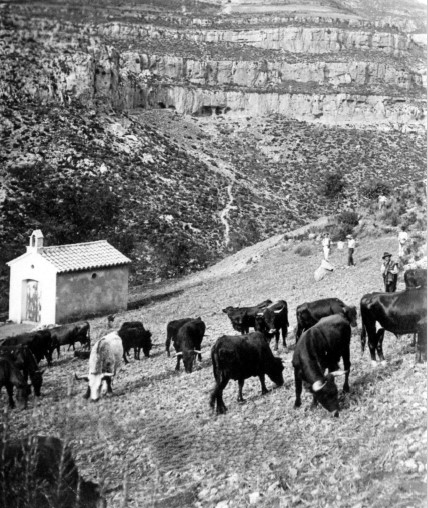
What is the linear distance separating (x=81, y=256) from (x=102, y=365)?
3004mm

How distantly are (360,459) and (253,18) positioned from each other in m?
85.4

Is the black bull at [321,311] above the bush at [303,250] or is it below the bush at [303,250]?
above

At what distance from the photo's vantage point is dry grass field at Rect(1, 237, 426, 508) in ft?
21.6

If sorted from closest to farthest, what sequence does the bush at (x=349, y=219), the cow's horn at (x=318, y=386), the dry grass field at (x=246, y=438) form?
the dry grass field at (x=246, y=438) → the cow's horn at (x=318, y=386) → the bush at (x=349, y=219)

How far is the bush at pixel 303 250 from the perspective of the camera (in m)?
21.7

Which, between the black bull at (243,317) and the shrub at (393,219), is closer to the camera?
the black bull at (243,317)

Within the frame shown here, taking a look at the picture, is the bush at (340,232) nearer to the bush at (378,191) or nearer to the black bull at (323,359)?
the bush at (378,191)

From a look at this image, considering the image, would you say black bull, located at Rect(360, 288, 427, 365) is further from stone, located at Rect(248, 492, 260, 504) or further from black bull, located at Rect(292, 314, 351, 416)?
stone, located at Rect(248, 492, 260, 504)

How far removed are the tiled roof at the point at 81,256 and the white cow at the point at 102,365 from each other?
191 centimetres

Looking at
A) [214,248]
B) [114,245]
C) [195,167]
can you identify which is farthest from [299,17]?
[114,245]

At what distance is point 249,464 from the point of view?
23.8ft

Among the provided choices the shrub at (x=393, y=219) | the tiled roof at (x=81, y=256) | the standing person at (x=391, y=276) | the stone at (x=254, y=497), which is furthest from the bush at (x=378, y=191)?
the stone at (x=254, y=497)

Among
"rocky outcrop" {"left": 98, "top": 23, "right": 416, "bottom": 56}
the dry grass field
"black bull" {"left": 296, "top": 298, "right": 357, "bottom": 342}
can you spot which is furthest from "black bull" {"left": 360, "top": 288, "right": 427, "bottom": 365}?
"rocky outcrop" {"left": 98, "top": 23, "right": 416, "bottom": 56}

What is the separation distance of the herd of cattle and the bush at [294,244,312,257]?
29.9 ft
